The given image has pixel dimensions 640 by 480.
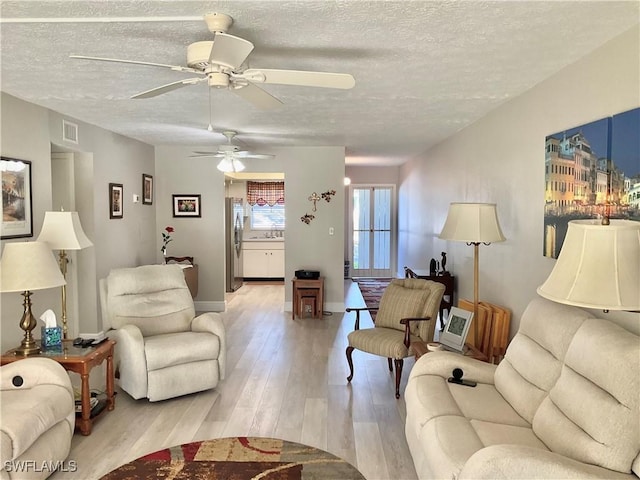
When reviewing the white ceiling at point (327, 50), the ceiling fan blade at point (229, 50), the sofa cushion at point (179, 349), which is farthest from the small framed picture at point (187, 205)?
the ceiling fan blade at point (229, 50)

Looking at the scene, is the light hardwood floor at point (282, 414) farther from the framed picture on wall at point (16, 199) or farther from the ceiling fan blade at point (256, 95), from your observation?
the ceiling fan blade at point (256, 95)

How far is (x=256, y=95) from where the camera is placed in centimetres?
266

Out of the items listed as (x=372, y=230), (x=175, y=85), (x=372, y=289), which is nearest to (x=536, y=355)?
(x=175, y=85)

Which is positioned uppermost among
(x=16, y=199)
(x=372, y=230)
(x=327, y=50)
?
(x=327, y=50)

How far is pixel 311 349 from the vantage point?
201 inches

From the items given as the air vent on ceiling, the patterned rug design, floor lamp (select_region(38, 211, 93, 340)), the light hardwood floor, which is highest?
the air vent on ceiling

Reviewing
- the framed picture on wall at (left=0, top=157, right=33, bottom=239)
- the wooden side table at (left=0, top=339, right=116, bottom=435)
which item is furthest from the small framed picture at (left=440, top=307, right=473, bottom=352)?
the framed picture on wall at (left=0, top=157, right=33, bottom=239)

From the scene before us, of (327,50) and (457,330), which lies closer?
(327,50)

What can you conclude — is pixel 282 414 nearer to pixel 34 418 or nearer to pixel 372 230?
pixel 34 418

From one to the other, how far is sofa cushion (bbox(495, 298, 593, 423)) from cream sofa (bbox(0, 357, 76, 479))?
2510 mm

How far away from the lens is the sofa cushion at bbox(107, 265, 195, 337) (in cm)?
400

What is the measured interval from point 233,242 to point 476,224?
5702 millimetres

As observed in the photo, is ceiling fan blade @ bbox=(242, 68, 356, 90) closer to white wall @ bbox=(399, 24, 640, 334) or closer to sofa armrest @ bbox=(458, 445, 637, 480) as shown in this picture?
white wall @ bbox=(399, 24, 640, 334)

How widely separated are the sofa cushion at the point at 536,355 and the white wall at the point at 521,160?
280 mm
